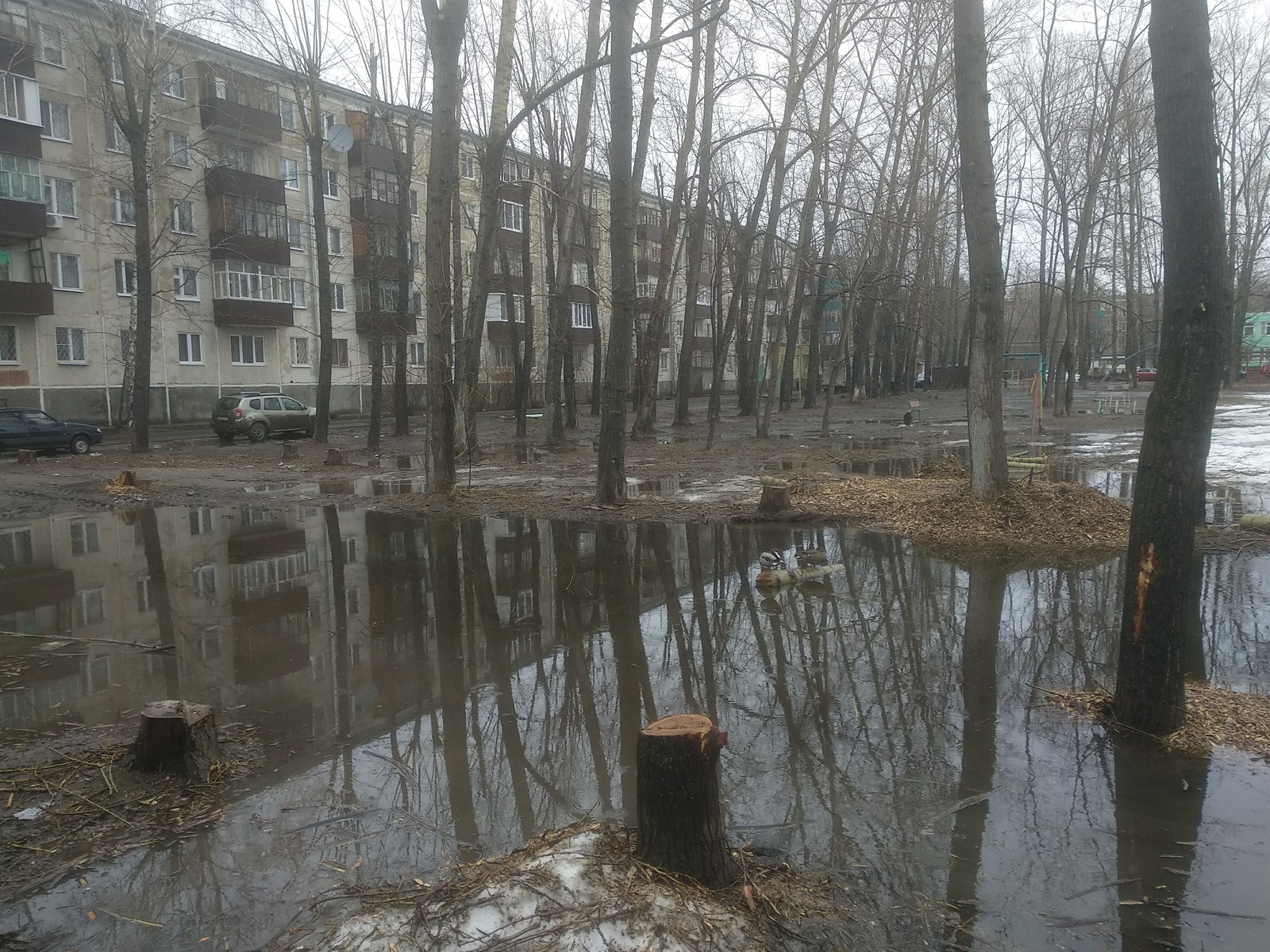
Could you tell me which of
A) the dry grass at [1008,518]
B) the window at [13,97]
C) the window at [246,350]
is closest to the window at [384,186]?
the window at [246,350]

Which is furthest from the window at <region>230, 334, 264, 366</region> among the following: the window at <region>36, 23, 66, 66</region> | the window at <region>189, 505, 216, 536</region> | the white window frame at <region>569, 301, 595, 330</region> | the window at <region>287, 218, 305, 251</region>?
the window at <region>189, 505, 216, 536</region>

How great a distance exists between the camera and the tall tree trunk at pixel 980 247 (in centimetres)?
1059

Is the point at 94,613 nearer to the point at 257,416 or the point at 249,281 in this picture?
the point at 257,416

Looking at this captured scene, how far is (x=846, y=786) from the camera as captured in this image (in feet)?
15.0

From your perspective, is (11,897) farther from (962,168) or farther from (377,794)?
(962,168)

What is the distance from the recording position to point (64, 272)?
3194 cm

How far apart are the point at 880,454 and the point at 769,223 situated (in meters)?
6.32

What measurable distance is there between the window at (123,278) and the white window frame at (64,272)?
1.12 meters

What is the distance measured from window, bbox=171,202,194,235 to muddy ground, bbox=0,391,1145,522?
26.7ft

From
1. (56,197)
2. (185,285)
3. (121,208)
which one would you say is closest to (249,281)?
(185,285)

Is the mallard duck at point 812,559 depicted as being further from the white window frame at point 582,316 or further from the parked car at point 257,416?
the white window frame at point 582,316

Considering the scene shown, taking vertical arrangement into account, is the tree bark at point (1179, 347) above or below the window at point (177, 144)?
below

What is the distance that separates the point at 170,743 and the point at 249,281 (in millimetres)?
36765

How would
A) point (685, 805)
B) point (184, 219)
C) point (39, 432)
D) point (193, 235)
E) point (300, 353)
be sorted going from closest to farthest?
1. point (685, 805)
2. point (39, 432)
3. point (193, 235)
4. point (184, 219)
5. point (300, 353)
